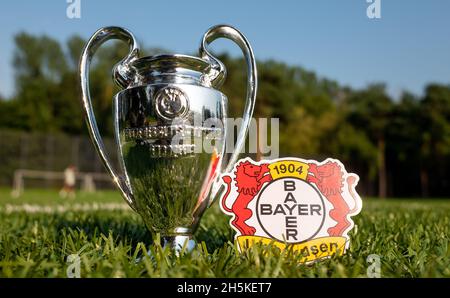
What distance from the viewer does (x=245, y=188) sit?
1.80 metres

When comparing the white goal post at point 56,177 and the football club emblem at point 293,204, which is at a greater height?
the football club emblem at point 293,204

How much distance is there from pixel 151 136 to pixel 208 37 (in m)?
0.52

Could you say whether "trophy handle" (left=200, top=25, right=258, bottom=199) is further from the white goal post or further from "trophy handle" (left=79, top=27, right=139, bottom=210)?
the white goal post

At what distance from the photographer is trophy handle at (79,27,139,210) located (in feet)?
6.09

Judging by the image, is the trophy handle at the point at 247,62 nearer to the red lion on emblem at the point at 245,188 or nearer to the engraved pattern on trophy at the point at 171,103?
the red lion on emblem at the point at 245,188

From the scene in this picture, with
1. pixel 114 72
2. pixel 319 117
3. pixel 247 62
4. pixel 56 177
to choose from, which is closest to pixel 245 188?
pixel 247 62

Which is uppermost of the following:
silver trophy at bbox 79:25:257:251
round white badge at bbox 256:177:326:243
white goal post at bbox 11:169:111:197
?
silver trophy at bbox 79:25:257:251

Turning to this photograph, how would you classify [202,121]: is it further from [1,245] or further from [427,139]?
[427,139]

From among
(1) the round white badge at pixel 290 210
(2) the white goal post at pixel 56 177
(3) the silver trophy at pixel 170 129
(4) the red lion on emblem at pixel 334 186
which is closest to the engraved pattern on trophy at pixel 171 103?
(3) the silver trophy at pixel 170 129

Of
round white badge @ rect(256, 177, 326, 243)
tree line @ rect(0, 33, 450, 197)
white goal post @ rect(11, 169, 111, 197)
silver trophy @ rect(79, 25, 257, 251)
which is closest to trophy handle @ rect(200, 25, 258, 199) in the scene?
silver trophy @ rect(79, 25, 257, 251)

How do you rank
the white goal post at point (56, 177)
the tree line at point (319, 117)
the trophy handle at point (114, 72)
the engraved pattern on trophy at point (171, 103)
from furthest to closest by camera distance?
the tree line at point (319, 117) → the white goal post at point (56, 177) → the trophy handle at point (114, 72) → the engraved pattern on trophy at point (171, 103)

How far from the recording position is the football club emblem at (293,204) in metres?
1.72

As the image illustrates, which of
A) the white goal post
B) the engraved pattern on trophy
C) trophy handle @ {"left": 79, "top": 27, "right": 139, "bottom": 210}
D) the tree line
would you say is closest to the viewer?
the engraved pattern on trophy
